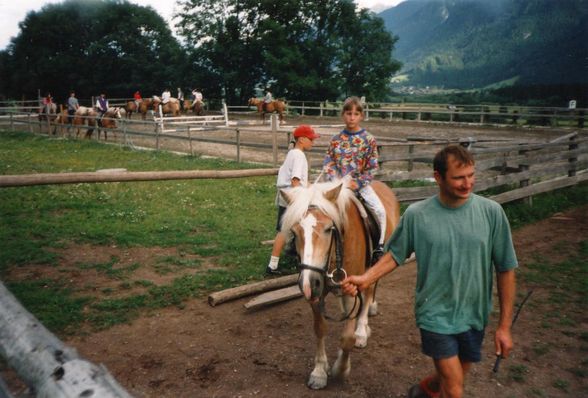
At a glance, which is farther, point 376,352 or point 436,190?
point 436,190

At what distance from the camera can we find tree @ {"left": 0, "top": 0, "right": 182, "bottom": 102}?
51812 millimetres

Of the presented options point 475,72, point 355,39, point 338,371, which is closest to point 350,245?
point 338,371

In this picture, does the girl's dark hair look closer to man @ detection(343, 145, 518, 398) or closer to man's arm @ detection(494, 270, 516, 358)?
man @ detection(343, 145, 518, 398)

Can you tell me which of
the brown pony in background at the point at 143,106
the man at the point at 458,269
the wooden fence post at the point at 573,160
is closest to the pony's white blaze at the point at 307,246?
the man at the point at 458,269

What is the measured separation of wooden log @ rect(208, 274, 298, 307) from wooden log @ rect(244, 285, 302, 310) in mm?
92

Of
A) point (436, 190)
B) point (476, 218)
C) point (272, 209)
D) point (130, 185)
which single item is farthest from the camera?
point (130, 185)

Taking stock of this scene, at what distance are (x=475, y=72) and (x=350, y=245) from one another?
672 ft

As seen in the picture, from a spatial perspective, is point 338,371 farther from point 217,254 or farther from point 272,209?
point 272,209

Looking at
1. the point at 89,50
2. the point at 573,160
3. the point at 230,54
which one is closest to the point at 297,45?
the point at 230,54

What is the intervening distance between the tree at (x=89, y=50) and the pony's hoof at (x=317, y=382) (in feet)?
168

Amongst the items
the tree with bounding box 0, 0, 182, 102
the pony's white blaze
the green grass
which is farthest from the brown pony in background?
the pony's white blaze

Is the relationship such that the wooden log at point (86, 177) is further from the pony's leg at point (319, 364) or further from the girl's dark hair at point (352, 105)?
the pony's leg at point (319, 364)

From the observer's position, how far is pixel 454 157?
229 centimetres

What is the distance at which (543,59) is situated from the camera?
13362 centimetres
